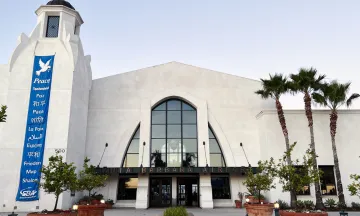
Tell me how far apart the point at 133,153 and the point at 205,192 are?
6604 mm

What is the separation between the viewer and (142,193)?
71.3ft

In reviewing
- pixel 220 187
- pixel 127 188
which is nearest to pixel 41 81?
pixel 127 188

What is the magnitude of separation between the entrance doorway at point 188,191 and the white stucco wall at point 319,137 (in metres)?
5.60

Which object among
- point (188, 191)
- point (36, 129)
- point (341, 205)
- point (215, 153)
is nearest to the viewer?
point (341, 205)

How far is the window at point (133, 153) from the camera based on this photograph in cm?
2341

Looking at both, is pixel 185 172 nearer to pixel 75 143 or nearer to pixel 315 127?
pixel 75 143

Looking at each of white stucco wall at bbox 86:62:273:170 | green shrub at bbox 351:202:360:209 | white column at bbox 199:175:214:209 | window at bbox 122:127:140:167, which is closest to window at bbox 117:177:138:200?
window at bbox 122:127:140:167

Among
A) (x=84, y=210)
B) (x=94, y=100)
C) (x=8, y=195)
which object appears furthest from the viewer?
(x=94, y=100)

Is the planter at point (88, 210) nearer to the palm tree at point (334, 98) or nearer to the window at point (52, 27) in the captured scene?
the window at point (52, 27)

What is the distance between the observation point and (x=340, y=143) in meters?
22.4

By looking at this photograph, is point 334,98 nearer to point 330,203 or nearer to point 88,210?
point 330,203

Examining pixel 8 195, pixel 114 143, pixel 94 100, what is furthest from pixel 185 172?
pixel 8 195

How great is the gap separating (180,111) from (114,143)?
6.18 m

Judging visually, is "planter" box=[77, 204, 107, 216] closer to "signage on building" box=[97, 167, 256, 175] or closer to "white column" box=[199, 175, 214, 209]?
"signage on building" box=[97, 167, 256, 175]
